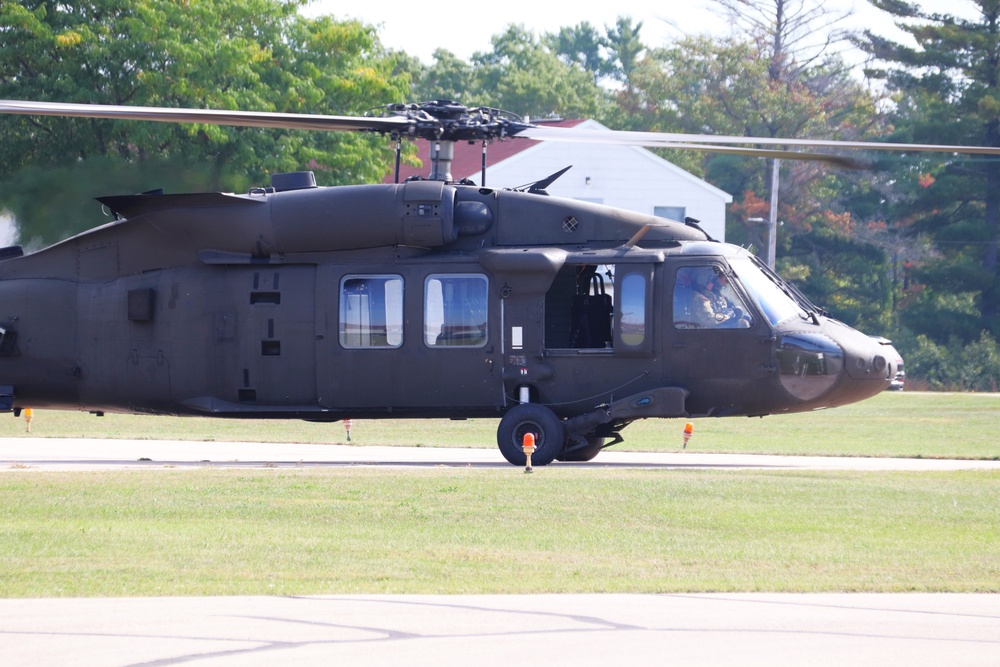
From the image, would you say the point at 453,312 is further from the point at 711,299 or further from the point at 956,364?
the point at 956,364

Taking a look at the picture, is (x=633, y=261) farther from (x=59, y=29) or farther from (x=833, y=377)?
(x=59, y=29)

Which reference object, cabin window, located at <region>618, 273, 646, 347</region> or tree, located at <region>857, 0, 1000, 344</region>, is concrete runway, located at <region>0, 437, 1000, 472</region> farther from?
tree, located at <region>857, 0, 1000, 344</region>

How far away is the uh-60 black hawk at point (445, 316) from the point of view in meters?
17.8

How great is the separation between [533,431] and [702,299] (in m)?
2.70

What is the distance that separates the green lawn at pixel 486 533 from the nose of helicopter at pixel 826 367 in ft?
4.79

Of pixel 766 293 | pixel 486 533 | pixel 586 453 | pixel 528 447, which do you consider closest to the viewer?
pixel 486 533

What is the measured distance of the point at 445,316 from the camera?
59.3 ft

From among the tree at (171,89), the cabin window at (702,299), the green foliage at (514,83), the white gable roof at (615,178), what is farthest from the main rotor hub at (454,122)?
the green foliage at (514,83)

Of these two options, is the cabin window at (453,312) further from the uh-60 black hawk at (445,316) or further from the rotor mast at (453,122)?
the rotor mast at (453,122)

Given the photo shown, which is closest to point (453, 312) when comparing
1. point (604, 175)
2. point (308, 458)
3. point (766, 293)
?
point (308, 458)

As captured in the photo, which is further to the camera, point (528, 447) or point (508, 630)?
point (528, 447)

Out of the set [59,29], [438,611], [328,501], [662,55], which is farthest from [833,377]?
[662,55]

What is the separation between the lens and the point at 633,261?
1778cm

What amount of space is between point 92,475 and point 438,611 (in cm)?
847
